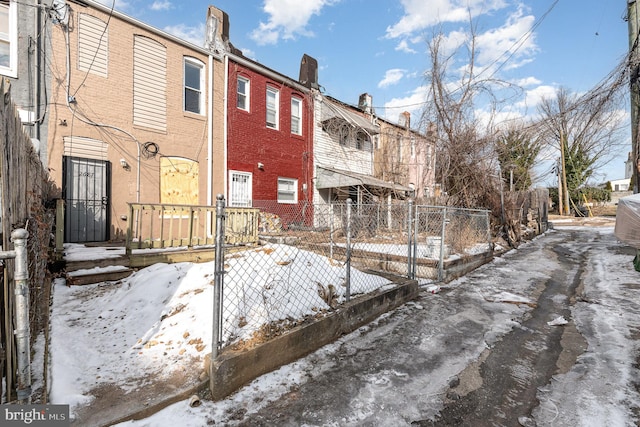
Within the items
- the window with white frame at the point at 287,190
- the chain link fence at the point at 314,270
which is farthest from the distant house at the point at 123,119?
the chain link fence at the point at 314,270

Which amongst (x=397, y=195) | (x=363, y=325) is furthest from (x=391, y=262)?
(x=397, y=195)

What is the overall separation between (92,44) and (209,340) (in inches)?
351

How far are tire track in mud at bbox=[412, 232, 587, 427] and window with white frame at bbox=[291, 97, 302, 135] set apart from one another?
424 inches

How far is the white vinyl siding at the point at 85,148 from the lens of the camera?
300 inches

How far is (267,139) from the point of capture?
11977mm

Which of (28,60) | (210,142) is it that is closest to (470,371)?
(210,142)

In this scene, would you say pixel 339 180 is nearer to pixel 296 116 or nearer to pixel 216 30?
pixel 296 116

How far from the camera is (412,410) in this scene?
2.40 meters

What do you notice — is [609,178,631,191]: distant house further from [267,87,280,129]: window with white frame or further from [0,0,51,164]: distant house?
[0,0,51,164]: distant house

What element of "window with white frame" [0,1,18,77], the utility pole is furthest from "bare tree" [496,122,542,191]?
"window with white frame" [0,1,18,77]

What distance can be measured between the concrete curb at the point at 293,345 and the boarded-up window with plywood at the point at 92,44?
8876 millimetres

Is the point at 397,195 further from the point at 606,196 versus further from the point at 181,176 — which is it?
the point at 606,196

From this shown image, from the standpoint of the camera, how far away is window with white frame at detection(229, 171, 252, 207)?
35.7 feet

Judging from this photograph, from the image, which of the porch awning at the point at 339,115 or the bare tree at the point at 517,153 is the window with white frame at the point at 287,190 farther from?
the bare tree at the point at 517,153
